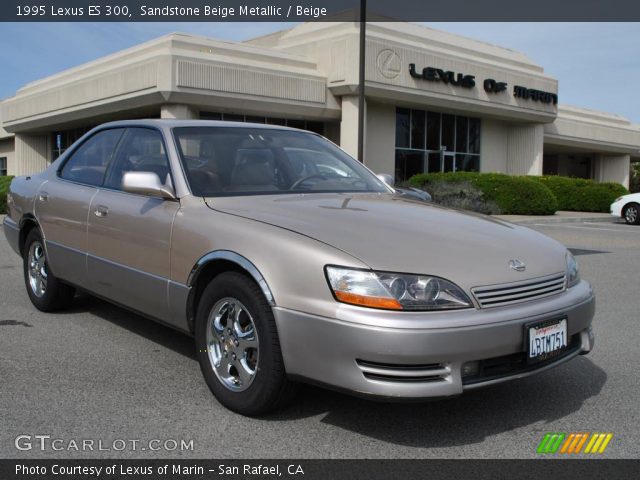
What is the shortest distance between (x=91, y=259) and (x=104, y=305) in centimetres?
148

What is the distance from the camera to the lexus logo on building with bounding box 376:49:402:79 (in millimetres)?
25578

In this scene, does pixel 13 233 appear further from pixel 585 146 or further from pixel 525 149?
pixel 585 146

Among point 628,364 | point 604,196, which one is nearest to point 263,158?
point 628,364

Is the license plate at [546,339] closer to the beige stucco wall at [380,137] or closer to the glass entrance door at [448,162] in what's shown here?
the beige stucco wall at [380,137]

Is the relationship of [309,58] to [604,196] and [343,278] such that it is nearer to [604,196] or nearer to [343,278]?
[604,196]

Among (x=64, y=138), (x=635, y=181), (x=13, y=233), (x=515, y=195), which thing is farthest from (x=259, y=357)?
(x=635, y=181)

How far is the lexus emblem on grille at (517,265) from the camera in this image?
3311 mm

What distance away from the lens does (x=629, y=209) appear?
20406 millimetres

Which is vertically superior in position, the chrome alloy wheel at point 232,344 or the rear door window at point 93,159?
the rear door window at point 93,159

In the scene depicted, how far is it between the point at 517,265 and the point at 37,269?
13.9 feet

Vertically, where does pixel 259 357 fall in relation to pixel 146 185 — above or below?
below

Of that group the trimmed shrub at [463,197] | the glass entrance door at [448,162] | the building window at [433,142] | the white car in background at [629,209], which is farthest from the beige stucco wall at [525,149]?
the white car in background at [629,209]

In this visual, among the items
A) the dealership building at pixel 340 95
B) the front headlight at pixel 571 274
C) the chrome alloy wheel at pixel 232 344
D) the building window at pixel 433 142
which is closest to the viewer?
the chrome alloy wheel at pixel 232 344

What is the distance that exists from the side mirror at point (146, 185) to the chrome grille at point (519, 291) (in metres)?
1.93
